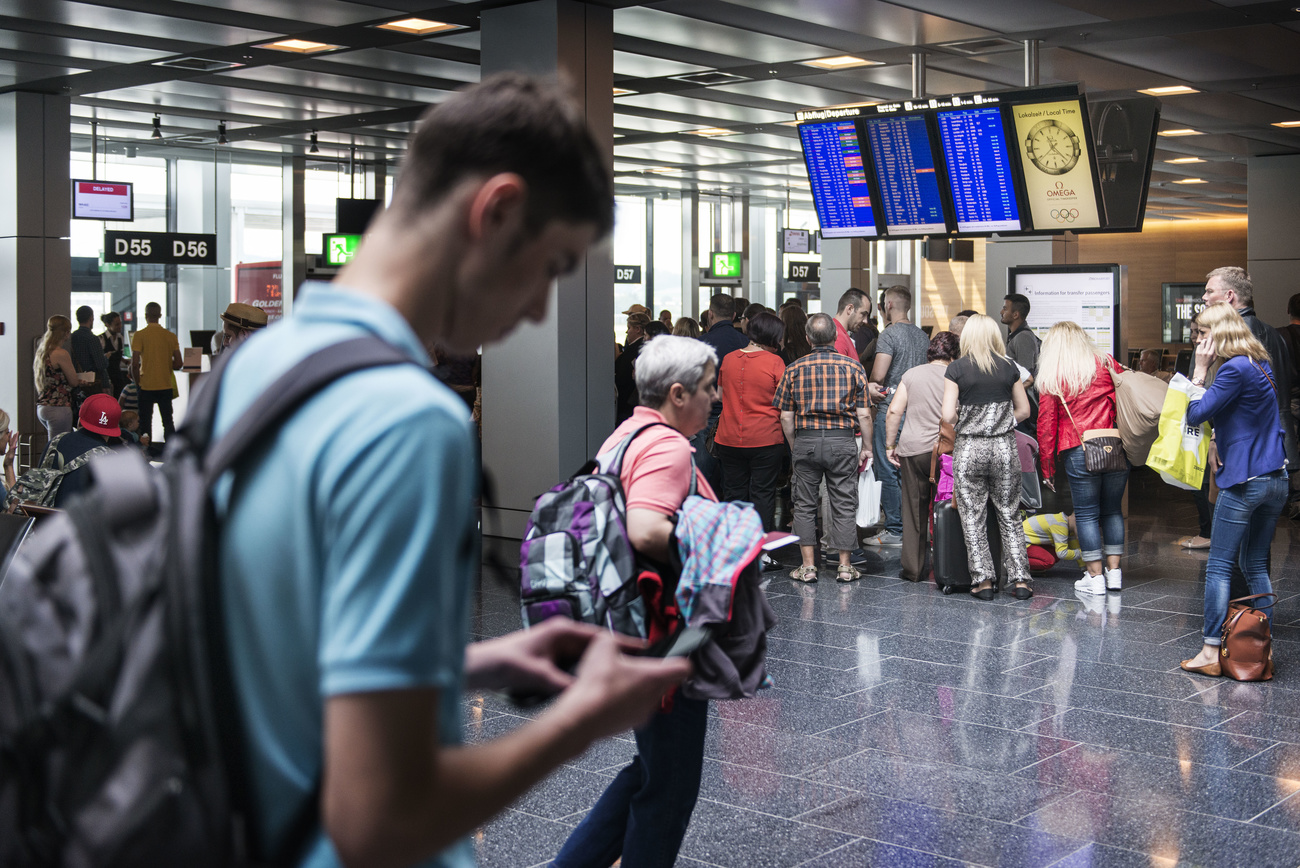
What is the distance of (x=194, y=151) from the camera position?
20.2 m

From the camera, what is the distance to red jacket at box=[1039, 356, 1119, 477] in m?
8.21

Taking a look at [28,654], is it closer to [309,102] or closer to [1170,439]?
[1170,439]

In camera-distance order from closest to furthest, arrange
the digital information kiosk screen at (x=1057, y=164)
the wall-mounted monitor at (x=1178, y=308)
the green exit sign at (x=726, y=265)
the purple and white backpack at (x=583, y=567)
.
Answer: the purple and white backpack at (x=583, y=567) → the digital information kiosk screen at (x=1057, y=164) → the green exit sign at (x=726, y=265) → the wall-mounted monitor at (x=1178, y=308)

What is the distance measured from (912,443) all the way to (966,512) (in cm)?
83

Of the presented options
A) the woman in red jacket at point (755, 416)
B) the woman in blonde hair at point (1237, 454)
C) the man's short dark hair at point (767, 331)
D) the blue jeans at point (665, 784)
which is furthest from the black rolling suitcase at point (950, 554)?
the blue jeans at point (665, 784)

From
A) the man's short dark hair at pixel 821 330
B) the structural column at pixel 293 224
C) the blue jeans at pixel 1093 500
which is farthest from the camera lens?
the structural column at pixel 293 224

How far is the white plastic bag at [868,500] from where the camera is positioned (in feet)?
31.2

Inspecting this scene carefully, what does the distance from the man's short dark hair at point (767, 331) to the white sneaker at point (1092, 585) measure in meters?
2.69

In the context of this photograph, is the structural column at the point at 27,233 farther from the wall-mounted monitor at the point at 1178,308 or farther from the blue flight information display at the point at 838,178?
the wall-mounted monitor at the point at 1178,308

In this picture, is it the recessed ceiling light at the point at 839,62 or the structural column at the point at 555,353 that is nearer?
the structural column at the point at 555,353

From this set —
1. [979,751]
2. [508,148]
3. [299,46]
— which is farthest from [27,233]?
[508,148]

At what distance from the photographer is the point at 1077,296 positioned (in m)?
11.6

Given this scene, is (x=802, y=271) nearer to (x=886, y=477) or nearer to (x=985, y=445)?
(x=886, y=477)

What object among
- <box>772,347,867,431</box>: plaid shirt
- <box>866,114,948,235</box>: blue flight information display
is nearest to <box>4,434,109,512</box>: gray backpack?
<box>772,347,867,431</box>: plaid shirt
